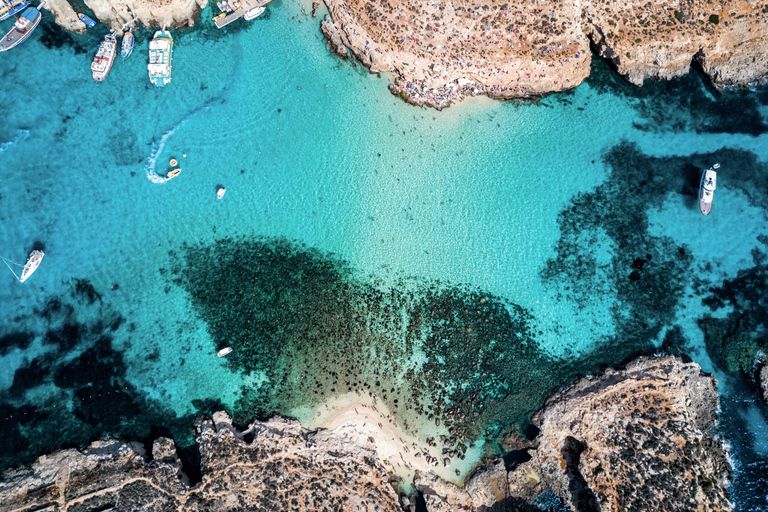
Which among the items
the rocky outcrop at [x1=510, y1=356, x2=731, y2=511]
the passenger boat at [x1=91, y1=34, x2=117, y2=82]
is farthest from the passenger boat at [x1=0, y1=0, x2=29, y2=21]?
the rocky outcrop at [x1=510, y1=356, x2=731, y2=511]

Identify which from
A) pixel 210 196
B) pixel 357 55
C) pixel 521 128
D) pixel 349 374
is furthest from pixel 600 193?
pixel 210 196

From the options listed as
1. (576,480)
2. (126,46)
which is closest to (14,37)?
(126,46)

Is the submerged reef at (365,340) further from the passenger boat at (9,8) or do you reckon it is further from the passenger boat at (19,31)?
the passenger boat at (9,8)

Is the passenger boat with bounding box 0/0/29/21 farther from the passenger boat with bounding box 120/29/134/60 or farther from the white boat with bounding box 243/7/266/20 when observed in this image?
the white boat with bounding box 243/7/266/20

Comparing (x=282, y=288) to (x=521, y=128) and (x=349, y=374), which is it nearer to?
(x=349, y=374)

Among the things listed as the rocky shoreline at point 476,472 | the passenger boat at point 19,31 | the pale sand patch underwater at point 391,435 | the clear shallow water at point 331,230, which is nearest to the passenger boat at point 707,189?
the clear shallow water at point 331,230
